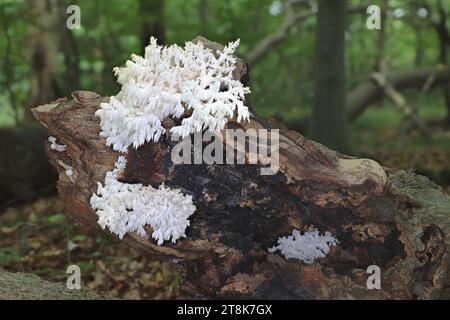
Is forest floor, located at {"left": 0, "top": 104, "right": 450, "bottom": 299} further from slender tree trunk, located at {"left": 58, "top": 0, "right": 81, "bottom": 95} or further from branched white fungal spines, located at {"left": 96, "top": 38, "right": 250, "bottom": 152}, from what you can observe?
slender tree trunk, located at {"left": 58, "top": 0, "right": 81, "bottom": 95}

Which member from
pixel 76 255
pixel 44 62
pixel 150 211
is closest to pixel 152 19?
pixel 44 62

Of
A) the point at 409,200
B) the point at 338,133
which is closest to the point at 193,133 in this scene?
the point at 409,200

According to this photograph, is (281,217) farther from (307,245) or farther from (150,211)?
(150,211)

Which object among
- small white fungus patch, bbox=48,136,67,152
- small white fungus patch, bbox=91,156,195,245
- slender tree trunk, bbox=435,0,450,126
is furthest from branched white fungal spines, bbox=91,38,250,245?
slender tree trunk, bbox=435,0,450,126

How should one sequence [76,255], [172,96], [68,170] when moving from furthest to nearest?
[76,255] < [68,170] < [172,96]

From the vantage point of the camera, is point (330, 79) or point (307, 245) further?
point (330, 79)

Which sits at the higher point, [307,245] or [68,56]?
[68,56]

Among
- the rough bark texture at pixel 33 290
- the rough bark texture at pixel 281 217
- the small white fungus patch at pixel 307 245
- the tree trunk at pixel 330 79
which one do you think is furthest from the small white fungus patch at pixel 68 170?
the tree trunk at pixel 330 79

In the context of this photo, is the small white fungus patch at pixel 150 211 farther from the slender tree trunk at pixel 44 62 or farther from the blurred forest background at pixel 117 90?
the slender tree trunk at pixel 44 62
